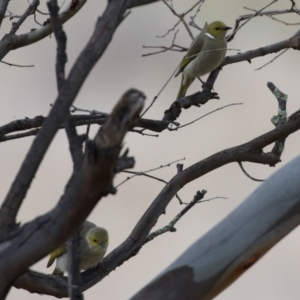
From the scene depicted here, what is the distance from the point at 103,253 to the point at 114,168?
2.39 m

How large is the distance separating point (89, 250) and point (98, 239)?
0.14 metres

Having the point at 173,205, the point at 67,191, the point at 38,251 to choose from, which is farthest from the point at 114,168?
the point at 173,205

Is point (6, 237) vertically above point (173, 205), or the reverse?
point (173, 205)

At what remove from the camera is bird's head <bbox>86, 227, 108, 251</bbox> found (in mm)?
3315

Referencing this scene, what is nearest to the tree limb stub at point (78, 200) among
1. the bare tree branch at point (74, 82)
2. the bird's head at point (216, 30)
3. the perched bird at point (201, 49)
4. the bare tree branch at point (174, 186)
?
the bare tree branch at point (74, 82)

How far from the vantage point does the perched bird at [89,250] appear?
3.11 meters

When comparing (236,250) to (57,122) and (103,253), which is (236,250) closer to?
(57,122)

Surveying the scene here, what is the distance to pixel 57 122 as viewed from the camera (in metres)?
1.08

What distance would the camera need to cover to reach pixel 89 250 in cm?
323

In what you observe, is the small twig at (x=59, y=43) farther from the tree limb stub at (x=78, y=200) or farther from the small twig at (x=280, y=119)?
the small twig at (x=280, y=119)

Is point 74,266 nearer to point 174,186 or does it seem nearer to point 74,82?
point 74,82

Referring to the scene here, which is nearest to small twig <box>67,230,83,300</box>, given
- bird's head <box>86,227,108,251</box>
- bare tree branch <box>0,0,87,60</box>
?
bare tree branch <box>0,0,87,60</box>

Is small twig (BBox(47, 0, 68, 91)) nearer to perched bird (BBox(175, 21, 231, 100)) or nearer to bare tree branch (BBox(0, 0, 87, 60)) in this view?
bare tree branch (BBox(0, 0, 87, 60))

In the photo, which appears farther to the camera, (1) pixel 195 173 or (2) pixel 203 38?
(2) pixel 203 38
